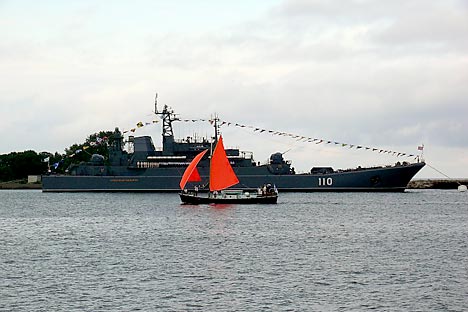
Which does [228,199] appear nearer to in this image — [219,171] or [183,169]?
[219,171]

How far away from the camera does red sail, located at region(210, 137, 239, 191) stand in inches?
3093

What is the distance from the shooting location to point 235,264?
38.6m

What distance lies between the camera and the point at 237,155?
384ft

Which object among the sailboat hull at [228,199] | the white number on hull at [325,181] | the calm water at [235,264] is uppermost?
the white number on hull at [325,181]

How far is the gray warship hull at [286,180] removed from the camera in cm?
11556

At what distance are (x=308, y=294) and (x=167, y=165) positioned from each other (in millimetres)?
89016

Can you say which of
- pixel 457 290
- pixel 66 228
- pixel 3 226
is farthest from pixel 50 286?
pixel 3 226

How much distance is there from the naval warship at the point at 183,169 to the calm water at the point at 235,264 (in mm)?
48174

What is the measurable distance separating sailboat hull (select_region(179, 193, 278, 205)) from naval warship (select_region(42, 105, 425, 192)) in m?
29.3

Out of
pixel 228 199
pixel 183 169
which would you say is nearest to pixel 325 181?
pixel 183 169

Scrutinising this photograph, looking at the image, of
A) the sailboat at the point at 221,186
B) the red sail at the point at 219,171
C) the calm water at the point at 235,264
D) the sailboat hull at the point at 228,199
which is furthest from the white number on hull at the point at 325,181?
the calm water at the point at 235,264

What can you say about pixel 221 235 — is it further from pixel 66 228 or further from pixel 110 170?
pixel 110 170

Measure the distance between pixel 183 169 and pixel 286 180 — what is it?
14750 mm

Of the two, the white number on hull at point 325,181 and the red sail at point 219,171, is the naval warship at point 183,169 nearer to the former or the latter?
the white number on hull at point 325,181
